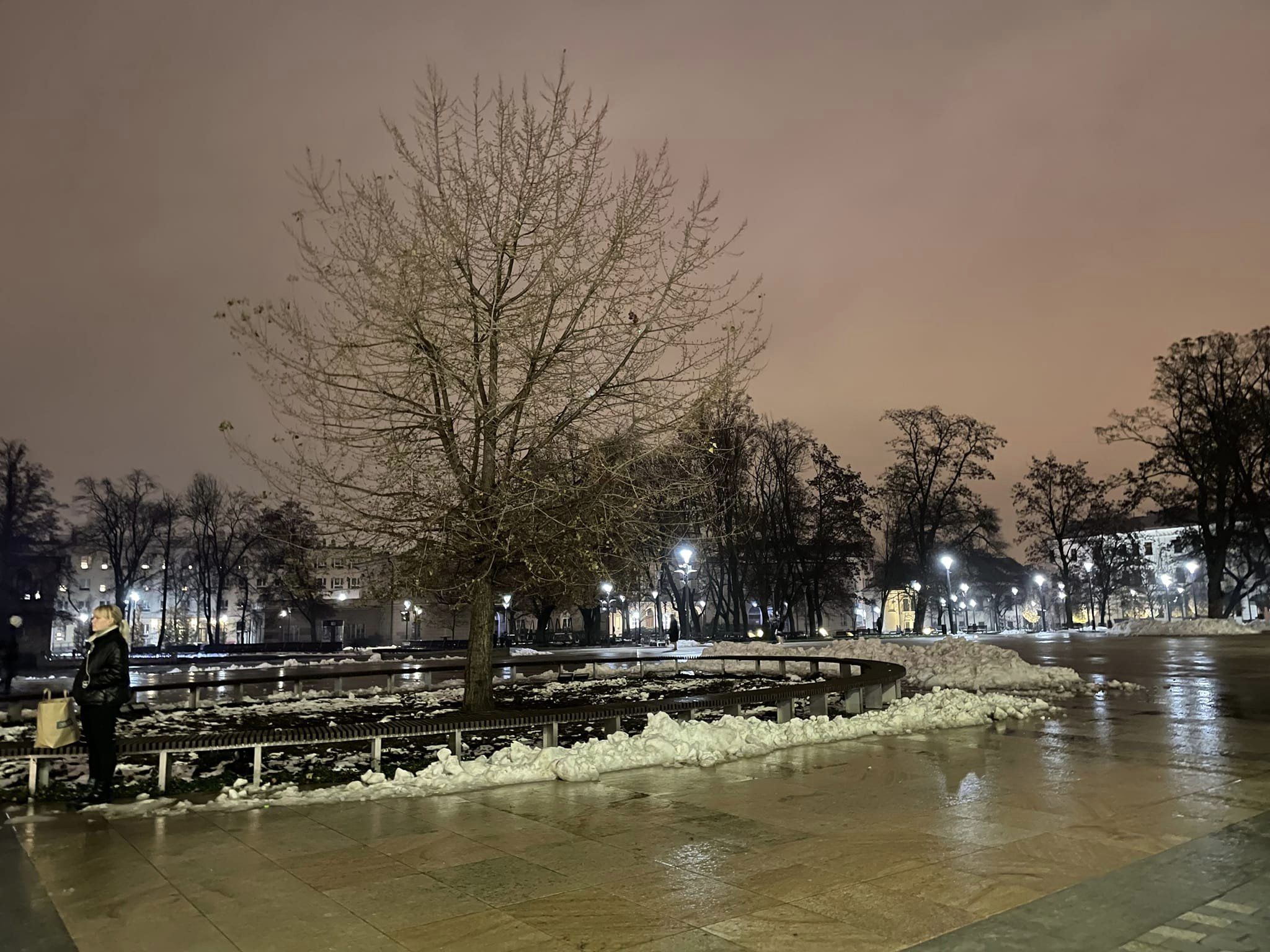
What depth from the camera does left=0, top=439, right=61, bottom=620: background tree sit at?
40.9 meters

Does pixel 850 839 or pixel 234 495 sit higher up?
pixel 234 495

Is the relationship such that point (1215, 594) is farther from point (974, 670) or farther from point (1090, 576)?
point (974, 670)

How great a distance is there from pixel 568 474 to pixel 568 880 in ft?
21.2

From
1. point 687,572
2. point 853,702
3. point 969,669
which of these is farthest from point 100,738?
point 687,572

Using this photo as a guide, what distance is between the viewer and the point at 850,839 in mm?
5812

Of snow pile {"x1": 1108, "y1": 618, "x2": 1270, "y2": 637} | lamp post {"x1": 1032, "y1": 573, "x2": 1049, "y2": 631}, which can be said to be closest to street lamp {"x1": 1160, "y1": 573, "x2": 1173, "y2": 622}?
lamp post {"x1": 1032, "y1": 573, "x2": 1049, "y2": 631}

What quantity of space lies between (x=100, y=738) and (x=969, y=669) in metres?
15.8

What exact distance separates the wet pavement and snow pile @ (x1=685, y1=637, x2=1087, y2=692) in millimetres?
8623

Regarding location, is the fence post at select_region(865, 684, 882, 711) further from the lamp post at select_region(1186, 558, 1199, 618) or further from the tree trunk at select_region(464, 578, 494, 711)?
the lamp post at select_region(1186, 558, 1199, 618)

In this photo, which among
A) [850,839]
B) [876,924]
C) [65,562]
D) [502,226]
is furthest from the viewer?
[65,562]

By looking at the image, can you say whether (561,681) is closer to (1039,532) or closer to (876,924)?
(876,924)

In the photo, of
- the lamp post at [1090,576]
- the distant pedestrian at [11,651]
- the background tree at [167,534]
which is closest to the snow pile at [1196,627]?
the lamp post at [1090,576]

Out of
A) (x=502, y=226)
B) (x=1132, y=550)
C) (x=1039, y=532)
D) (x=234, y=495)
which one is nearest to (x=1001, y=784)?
(x=502, y=226)

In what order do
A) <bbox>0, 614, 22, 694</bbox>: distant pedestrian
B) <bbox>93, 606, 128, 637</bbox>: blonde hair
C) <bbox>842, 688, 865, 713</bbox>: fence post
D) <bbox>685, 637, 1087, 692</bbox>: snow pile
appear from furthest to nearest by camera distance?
1. <bbox>0, 614, 22, 694</bbox>: distant pedestrian
2. <bbox>685, 637, 1087, 692</bbox>: snow pile
3. <bbox>842, 688, 865, 713</bbox>: fence post
4. <bbox>93, 606, 128, 637</bbox>: blonde hair
